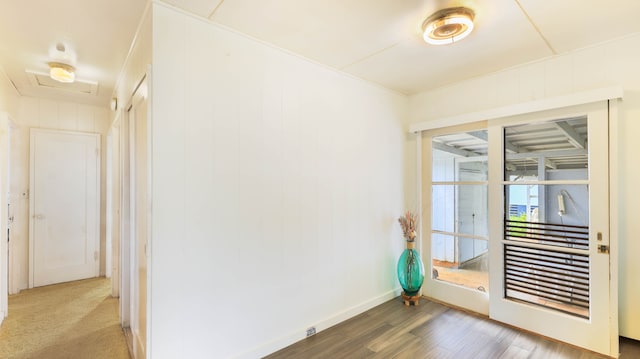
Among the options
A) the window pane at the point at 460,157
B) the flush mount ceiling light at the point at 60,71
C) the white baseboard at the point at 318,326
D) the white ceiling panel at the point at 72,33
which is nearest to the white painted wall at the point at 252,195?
the white baseboard at the point at 318,326

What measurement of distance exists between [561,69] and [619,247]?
62.7 inches

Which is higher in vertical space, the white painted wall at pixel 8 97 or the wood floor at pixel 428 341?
the white painted wall at pixel 8 97

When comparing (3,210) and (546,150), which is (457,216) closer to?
(546,150)

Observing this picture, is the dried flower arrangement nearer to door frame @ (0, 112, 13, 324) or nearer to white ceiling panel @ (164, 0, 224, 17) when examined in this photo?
white ceiling panel @ (164, 0, 224, 17)

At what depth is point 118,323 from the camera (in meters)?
2.94

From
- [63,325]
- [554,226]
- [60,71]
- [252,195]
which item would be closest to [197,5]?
[252,195]

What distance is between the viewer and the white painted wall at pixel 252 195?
6.18 ft

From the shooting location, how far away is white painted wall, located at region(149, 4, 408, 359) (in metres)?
1.88

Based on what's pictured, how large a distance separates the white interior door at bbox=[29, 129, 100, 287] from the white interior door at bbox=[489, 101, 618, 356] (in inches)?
210

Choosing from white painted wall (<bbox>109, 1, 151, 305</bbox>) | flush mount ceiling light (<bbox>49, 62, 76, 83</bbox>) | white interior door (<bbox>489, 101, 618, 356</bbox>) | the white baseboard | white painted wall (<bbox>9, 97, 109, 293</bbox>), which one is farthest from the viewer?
white painted wall (<bbox>9, 97, 109, 293</bbox>)

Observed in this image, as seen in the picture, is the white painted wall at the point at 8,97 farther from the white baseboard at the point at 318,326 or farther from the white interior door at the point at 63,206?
the white baseboard at the point at 318,326

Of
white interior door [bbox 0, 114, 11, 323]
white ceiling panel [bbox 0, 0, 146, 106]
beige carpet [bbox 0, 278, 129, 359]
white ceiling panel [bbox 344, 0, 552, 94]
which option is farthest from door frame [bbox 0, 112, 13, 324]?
white ceiling panel [bbox 344, 0, 552, 94]

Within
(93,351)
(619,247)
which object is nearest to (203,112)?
(93,351)

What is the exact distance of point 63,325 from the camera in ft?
9.52
